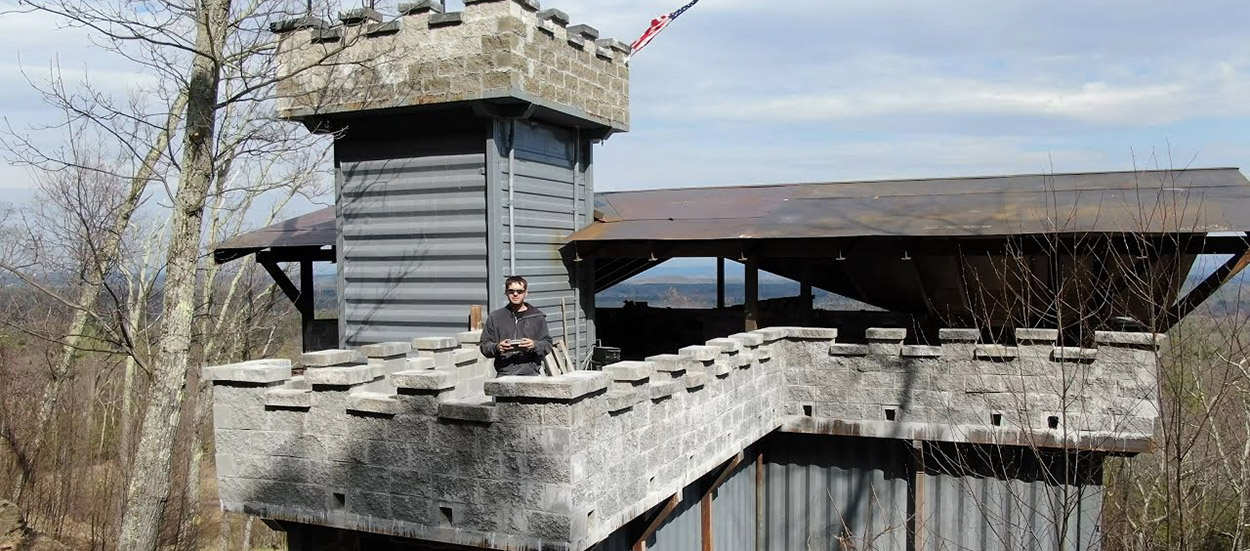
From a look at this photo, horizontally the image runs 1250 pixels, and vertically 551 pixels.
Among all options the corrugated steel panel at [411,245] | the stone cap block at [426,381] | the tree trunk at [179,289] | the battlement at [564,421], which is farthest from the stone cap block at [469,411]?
the tree trunk at [179,289]

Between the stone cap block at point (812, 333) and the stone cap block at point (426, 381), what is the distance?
4.62 meters

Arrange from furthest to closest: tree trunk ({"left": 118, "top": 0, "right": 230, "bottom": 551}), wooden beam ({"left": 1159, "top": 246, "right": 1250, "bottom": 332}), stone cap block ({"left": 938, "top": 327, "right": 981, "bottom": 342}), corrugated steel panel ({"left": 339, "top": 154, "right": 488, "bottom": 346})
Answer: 1. tree trunk ({"left": 118, "top": 0, "right": 230, "bottom": 551})
2. corrugated steel panel ({"left": 339, "top": 154, "right": 488, "bottom": 346})
3. stone cap block ({"left": 938, "top": 327, "right": 981, "bottom": 342})
4. wooden beam ({"left": 1159, "top": 246, "right": 1250, "bottom": 332})

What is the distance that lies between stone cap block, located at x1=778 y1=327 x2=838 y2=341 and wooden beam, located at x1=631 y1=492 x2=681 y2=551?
9.20ft

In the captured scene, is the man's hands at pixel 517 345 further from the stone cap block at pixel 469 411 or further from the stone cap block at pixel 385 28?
the stone cap block at pixel 385 28

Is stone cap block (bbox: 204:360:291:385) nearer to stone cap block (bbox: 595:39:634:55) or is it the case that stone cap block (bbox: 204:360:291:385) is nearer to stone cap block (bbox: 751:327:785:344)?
stone cap block (bbox: 751:327:785:344)

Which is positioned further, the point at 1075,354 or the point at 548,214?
the point at 548,214

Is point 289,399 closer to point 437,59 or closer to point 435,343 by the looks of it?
point 435,343

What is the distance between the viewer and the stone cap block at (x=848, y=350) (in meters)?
9.09

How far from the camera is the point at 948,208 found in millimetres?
10023

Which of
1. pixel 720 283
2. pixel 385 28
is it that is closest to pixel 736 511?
pixel 720 283

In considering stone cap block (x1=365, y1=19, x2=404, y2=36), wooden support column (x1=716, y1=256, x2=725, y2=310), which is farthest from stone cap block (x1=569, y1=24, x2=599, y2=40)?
wooden support column (x1=716, y1=256, x2=725, y2=310)

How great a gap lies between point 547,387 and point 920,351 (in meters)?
5.15

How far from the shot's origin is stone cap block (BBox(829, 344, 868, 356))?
29.8ft

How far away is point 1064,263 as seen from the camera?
31.1 ft
